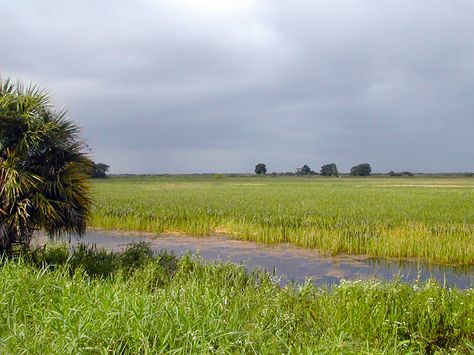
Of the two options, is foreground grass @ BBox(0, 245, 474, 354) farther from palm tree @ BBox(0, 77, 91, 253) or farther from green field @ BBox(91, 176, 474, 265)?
green field @ BBox(91, 176, 474, 265)

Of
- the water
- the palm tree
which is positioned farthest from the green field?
A: the palm tree

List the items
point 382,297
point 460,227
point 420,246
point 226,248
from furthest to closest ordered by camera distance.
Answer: point 460,227 < point 226,248 < point 420,246 < point 382,297

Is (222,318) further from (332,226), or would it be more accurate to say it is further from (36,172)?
(332,226)

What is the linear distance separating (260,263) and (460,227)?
7.82 m

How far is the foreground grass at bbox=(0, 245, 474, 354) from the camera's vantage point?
3924mm

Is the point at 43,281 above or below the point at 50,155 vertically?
below

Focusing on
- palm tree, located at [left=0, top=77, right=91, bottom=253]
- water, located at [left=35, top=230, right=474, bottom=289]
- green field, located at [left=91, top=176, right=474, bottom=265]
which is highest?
palm tree, located at [left=0, top=77, right=91, bottom=253]

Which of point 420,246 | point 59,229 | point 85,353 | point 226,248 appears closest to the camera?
point 85,353

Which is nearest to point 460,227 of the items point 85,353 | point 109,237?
point 109,237

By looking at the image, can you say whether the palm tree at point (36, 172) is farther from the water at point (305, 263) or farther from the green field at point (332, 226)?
the green field at point (332, 226)

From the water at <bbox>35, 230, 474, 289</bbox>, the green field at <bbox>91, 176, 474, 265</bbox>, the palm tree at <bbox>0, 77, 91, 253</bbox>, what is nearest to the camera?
the palm tree at <bbox>0, 77, 91, 253</bbox>

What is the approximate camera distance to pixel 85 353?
3.81m

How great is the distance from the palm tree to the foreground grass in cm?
125

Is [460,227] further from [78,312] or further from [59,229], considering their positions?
[78,312]
